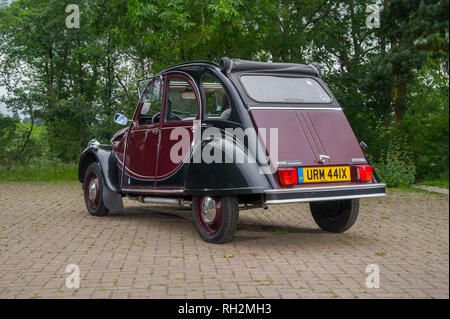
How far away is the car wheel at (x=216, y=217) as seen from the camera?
6523mm

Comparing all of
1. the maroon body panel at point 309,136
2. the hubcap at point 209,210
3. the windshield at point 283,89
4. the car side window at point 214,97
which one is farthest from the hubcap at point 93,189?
the maroon body panel at point 309,136

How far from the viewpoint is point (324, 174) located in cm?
648

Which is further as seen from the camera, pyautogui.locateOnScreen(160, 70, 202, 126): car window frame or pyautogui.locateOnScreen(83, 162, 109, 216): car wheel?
pyautogui.locateOnScreen(83, 162, 109, 216): car wheel

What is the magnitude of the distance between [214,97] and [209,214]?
5.92 feet

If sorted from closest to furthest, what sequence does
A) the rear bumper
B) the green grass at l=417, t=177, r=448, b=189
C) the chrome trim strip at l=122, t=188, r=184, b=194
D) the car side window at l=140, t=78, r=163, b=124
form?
the green grass at l=417, t=177, r=448, b=189, the rear bumper, the chrome trim strip at l=122, t=188, r=184, b=194, the car side window at l=140, t=78, r=163, b=124

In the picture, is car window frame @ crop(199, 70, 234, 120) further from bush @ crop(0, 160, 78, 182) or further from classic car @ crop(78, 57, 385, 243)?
bush @ crop(0, 160, 78, 182)

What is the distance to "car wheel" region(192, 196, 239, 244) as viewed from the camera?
Result: 257 inches

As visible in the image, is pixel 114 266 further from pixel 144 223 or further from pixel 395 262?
pixel 144 223

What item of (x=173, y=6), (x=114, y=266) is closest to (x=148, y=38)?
(x=173, y=6)

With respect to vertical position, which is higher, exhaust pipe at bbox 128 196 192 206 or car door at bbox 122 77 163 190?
car door at bbox 122 77 163 190

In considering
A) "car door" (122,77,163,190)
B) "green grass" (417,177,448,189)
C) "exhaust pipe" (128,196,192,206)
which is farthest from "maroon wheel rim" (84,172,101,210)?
"green grass" (417,177,448,189)

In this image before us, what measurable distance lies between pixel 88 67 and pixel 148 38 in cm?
1474

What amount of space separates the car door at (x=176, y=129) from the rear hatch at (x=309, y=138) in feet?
3.78

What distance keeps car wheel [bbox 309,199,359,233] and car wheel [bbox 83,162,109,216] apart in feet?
11.9
